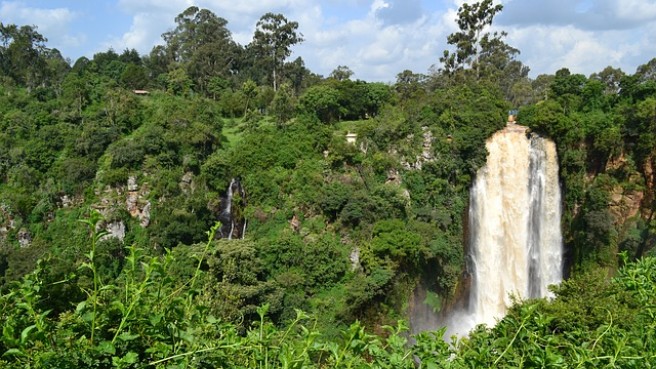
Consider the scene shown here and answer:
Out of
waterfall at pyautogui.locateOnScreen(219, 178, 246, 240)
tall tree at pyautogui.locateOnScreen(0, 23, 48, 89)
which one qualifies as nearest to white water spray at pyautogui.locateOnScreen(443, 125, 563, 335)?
waterfall at pyautogui.locateOnScreen(219, 178, 246, 240)

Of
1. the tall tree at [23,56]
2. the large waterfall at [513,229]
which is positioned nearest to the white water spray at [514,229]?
the large waterfall at [513,229]

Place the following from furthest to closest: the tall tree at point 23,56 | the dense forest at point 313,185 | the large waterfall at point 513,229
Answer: the tall tree at point 23,56 < the large waterfall at point 513,229 < the dense forest at point 313,185

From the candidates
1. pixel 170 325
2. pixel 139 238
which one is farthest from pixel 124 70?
pixel 170 325

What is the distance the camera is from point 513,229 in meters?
22.7

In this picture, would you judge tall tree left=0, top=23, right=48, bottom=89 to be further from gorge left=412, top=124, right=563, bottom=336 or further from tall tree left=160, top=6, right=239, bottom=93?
gorge left=412, top=124, right=563, bottom=336

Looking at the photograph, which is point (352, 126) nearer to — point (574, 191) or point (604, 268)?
point (574, 191)

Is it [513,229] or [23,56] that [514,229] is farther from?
[23,56]

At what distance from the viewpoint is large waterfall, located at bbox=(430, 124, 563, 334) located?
22.5 meters

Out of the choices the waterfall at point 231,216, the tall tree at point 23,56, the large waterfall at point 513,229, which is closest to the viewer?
the waterfall at point 231,216

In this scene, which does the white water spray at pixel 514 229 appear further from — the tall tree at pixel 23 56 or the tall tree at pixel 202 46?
the tall tree at pixel 23 56

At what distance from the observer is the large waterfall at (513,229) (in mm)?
22500

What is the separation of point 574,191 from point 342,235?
1070cm

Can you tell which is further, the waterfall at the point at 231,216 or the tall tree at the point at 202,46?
the tall tree at the point at 202,46

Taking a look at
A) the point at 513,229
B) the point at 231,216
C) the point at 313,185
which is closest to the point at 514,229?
the point at 513,229
